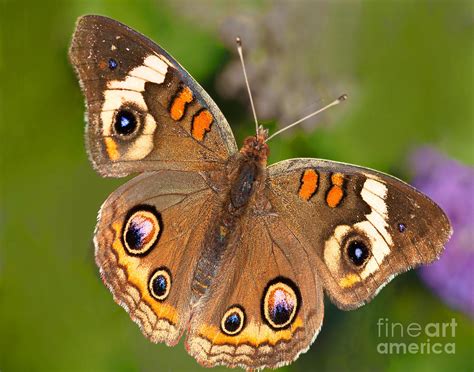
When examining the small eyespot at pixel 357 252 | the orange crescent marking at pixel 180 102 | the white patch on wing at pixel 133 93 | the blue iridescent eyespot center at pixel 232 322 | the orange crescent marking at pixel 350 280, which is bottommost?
the blue iridescent eyespot center at pixel 232 322

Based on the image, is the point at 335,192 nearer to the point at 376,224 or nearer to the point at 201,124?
the point at 376,224

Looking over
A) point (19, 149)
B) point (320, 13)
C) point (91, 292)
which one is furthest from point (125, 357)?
point (320, 13)

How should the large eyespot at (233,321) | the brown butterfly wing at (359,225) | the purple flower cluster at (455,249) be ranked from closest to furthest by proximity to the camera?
the brown butterfly wing at (359,225) < the large eyespot at (233,321) < the purple flower cluster at (455,249)

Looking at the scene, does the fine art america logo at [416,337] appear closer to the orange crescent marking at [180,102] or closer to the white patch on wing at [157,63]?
the orange crescent marking at [180,102]

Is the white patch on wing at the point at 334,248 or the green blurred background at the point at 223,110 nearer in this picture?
the white patch on wing at the point at 334,248

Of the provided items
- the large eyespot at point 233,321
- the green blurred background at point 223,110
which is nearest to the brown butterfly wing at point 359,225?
the large eyespot at point 233,321

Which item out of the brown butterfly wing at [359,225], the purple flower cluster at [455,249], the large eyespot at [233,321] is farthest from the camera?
the purple flower cluster at [455,249]

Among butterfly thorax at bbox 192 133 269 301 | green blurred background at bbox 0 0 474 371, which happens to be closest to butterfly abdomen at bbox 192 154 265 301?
butterfly thorax at bbox 192 133 269 301
